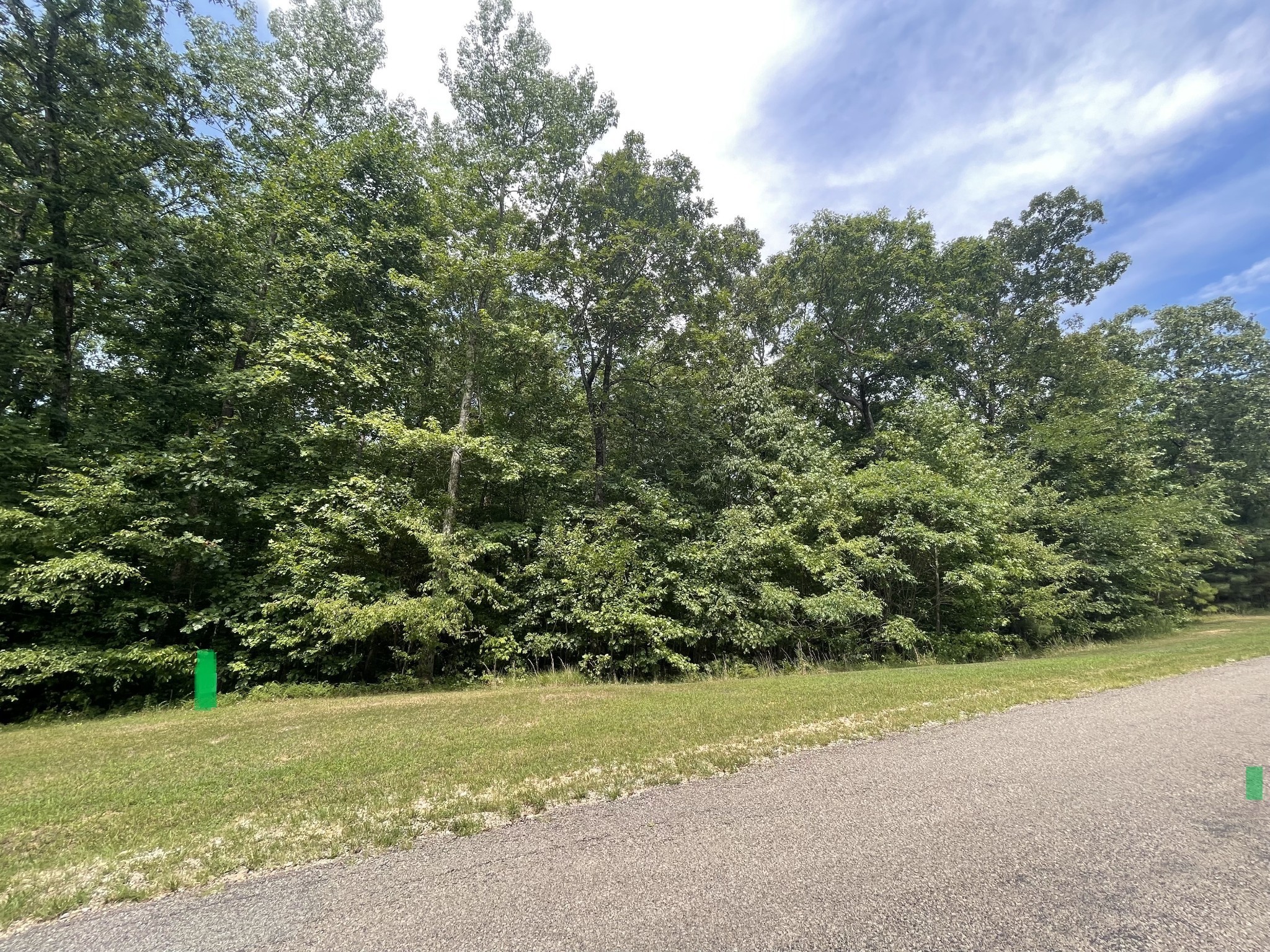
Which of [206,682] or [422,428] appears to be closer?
[206,682]

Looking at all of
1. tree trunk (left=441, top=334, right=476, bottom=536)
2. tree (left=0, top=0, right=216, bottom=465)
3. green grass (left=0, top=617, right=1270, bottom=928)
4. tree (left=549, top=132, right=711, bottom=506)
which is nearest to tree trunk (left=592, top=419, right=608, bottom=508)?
tree (left=549, top=132, right=711, bottom=506)

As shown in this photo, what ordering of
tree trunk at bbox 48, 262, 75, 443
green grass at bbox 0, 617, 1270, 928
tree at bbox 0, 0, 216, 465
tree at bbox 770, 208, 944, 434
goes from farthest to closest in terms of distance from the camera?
tree at bbox 770, 208, 944, 434, tree trunk at bbox 48, 262, 75, 443, tree at bbox 0, 0, 216, 465, green grass at bbox 0, 617, 1270, 928

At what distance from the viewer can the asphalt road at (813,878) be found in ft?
8.27

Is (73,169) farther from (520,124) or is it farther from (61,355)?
(520,124)

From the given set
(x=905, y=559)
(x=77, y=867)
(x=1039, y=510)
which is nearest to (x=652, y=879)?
(x=77, y=867)

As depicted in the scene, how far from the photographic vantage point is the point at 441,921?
2.65 metres

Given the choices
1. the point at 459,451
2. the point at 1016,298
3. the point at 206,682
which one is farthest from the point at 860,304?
the point at 206,682

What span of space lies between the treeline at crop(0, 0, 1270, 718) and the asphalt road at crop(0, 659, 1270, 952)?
8.01 m

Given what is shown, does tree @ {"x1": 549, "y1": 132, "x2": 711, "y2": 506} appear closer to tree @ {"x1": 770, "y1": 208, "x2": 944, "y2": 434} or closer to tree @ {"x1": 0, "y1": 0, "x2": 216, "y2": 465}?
tree @ {"x1": 770, "y1": 208, "x2": 944, "y2": 434}

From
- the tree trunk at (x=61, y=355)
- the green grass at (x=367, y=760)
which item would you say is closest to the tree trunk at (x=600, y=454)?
the green grass at (x=367, y=760)

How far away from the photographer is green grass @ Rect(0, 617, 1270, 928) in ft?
11.3

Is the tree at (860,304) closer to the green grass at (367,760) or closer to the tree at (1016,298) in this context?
the tree at (1016,298)

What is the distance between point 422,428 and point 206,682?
6.97m

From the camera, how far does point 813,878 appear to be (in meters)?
2.96
